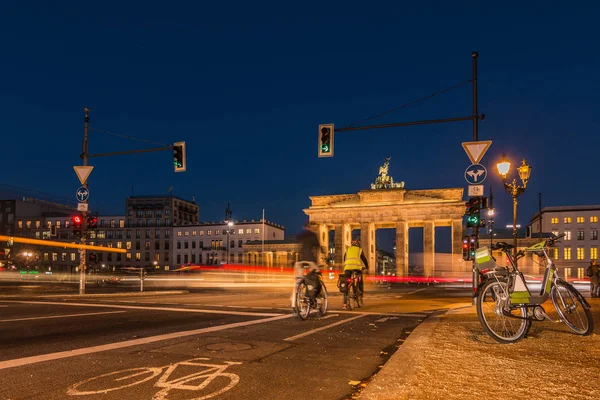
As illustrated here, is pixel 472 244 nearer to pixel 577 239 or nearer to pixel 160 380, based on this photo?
pixel 160 380

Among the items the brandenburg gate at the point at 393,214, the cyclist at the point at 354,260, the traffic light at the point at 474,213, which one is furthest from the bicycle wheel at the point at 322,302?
the brandenburg gate at the point at 393,214

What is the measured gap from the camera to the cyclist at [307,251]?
11.1 metres

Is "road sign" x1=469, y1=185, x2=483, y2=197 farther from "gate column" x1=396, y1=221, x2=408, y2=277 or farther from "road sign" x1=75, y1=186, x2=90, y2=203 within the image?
"gate column" x1=396, y1=221, x2=408, y2=277

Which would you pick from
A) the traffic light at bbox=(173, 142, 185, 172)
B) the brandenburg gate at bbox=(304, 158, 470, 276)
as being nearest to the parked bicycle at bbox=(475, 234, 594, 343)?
the traffic light at bbox=(173, 142, 185, 172)

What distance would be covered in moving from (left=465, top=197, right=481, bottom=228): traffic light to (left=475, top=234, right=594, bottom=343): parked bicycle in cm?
928

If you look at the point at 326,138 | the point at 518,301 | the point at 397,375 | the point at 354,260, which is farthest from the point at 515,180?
the point at 397,375

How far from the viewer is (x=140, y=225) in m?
119

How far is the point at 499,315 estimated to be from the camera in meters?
6.68

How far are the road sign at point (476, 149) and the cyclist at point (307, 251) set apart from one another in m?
6.26

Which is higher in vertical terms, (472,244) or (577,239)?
(472,244)

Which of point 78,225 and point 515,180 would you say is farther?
point 78,225

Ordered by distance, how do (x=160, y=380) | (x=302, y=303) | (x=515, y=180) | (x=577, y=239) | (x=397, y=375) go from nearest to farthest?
(x=397, y=375), (x=160, y=380), (x=302, y=303), (x=515, y=180), (x=577, y=239)

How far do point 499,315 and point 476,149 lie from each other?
9786 millimetres

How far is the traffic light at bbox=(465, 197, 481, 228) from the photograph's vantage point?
16359 millimetres
